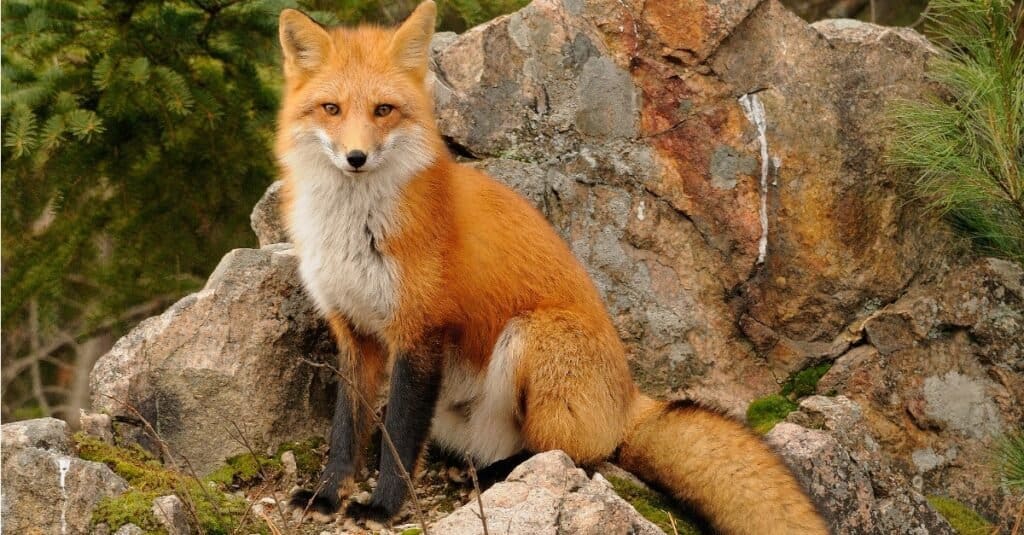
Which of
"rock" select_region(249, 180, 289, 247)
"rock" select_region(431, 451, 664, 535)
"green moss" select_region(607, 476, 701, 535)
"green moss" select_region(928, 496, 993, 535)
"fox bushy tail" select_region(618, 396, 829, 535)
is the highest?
"rock" select_region(249, 180, 289, 247)

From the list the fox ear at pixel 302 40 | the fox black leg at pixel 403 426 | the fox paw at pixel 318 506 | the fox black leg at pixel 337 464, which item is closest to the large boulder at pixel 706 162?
the fox ear at pixel 302 40

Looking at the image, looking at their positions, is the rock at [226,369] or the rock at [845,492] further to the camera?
the rock at [226,369]

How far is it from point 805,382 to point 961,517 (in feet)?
4.49

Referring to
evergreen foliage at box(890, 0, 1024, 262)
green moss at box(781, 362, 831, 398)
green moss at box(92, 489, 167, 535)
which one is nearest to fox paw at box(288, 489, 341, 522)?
green moss at box(92, 489, 167, 535)

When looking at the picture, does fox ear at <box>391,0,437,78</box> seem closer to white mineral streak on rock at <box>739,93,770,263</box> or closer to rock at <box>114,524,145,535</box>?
white mineral streak on rock at <box>739,93,770,263</box>

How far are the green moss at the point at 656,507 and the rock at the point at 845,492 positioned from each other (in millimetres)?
684

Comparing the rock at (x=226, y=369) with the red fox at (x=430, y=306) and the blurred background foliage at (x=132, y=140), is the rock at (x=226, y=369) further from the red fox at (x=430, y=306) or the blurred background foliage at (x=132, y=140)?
the blurred background foliage at (x=132, y=140)

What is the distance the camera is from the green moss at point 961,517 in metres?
7.23

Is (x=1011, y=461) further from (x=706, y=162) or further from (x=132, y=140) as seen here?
(x=132, y=140)

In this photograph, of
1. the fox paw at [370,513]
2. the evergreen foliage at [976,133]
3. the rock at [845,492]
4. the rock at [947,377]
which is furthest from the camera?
the rock at [947,377]

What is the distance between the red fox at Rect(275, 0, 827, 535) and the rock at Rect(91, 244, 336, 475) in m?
0.72

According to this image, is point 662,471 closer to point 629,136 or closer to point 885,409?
point 885,409

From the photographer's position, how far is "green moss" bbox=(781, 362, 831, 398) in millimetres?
7852

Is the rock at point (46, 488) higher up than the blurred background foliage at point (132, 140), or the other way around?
the blurred background foliage at point (132, 140)
